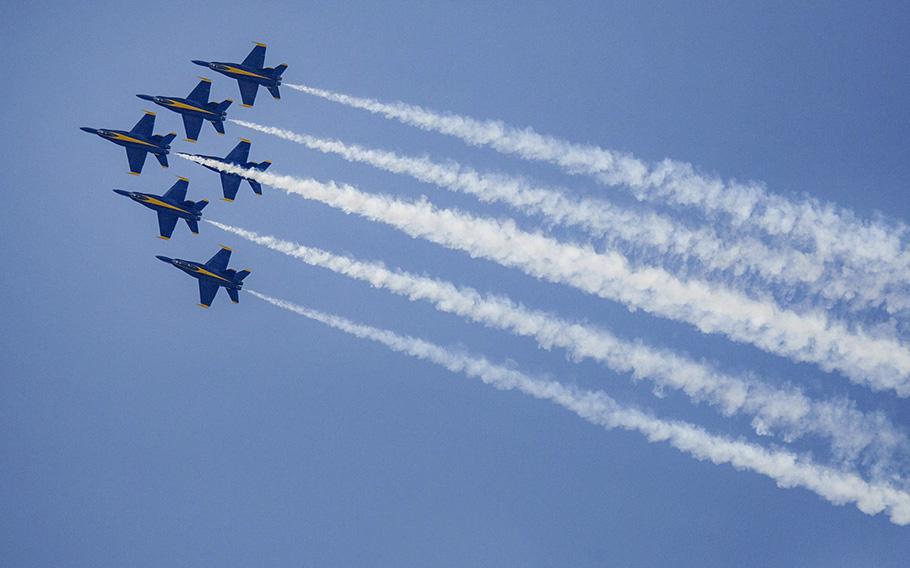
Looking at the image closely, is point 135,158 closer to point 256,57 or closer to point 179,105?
point 179,105

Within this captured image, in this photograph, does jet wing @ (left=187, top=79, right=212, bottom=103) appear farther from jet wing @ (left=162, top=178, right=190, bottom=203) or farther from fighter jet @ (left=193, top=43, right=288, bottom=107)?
jet wing @ (left=162, top=178, right=190, bottom=203)

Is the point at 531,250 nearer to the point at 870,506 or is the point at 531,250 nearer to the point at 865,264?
the point at 865,264

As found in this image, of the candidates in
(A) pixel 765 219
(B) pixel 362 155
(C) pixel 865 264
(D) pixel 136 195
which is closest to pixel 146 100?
(D) pixel 136 195

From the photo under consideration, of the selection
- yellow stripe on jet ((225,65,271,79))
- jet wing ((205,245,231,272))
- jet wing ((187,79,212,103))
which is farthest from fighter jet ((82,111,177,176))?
jet wing ((205,245,231,272))

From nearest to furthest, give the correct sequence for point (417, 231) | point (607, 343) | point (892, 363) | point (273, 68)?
1. point (892, 363)
2. point (607, 343)
3. point (417, 231)
4. point (273, 68)

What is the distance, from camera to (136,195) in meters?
69.6

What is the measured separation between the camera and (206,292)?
225ft

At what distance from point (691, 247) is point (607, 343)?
6280 millimetres

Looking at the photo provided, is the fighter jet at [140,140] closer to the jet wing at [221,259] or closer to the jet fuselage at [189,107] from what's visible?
the jet fuselage at [189,107]

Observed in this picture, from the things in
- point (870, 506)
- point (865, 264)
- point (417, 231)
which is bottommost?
point (870, 506)

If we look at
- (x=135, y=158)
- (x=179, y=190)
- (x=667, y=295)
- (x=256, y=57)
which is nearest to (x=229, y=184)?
(x=179, y=190)

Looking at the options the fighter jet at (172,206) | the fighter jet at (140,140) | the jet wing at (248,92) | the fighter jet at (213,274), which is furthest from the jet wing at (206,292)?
the jet wing at (248,92)

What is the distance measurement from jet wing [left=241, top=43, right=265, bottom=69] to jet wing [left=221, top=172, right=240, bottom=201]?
631 cm

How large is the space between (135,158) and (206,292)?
370 inches
